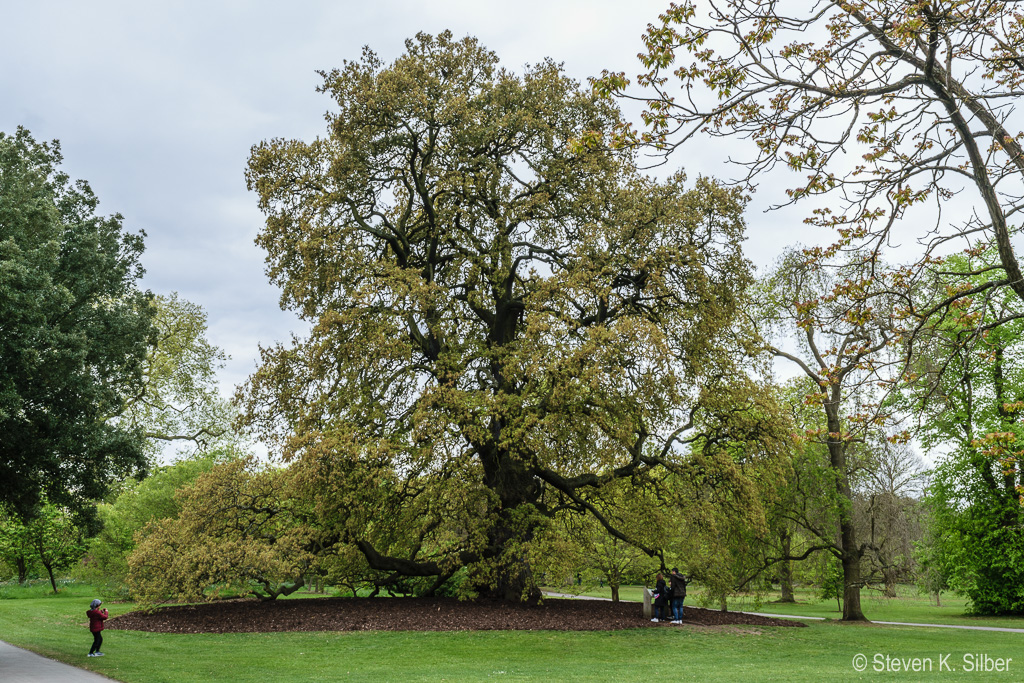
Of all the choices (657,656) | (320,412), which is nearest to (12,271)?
(320,412)

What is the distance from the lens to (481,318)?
22500 mm

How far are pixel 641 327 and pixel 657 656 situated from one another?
6896mm

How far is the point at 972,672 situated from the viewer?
39.1 ft

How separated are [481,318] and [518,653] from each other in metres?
10.6

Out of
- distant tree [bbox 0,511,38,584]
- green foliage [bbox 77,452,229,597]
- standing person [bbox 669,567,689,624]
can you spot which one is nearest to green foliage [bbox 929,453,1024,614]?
standing person [bbox 669,567,689,624]

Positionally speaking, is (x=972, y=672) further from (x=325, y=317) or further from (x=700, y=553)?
(x=325, y=317)

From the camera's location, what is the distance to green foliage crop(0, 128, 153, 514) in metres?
13.5

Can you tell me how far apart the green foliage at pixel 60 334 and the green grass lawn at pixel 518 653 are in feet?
12.4

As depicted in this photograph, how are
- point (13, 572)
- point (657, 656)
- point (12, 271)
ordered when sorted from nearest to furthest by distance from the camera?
point (12, 271) < point (657, 656) < point (13, 572)

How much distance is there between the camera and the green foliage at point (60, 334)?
1351cm

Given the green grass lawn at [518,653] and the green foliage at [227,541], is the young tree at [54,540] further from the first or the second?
the green foliage at [227,541]

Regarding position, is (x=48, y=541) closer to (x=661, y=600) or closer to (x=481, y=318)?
(x=481, y=318)

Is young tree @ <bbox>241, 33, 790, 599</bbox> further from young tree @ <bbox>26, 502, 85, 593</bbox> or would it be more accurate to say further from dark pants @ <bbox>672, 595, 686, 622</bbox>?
young tree @ <bbox>26, 502, 85, 593</bbox>

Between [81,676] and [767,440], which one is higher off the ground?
[767,440]
